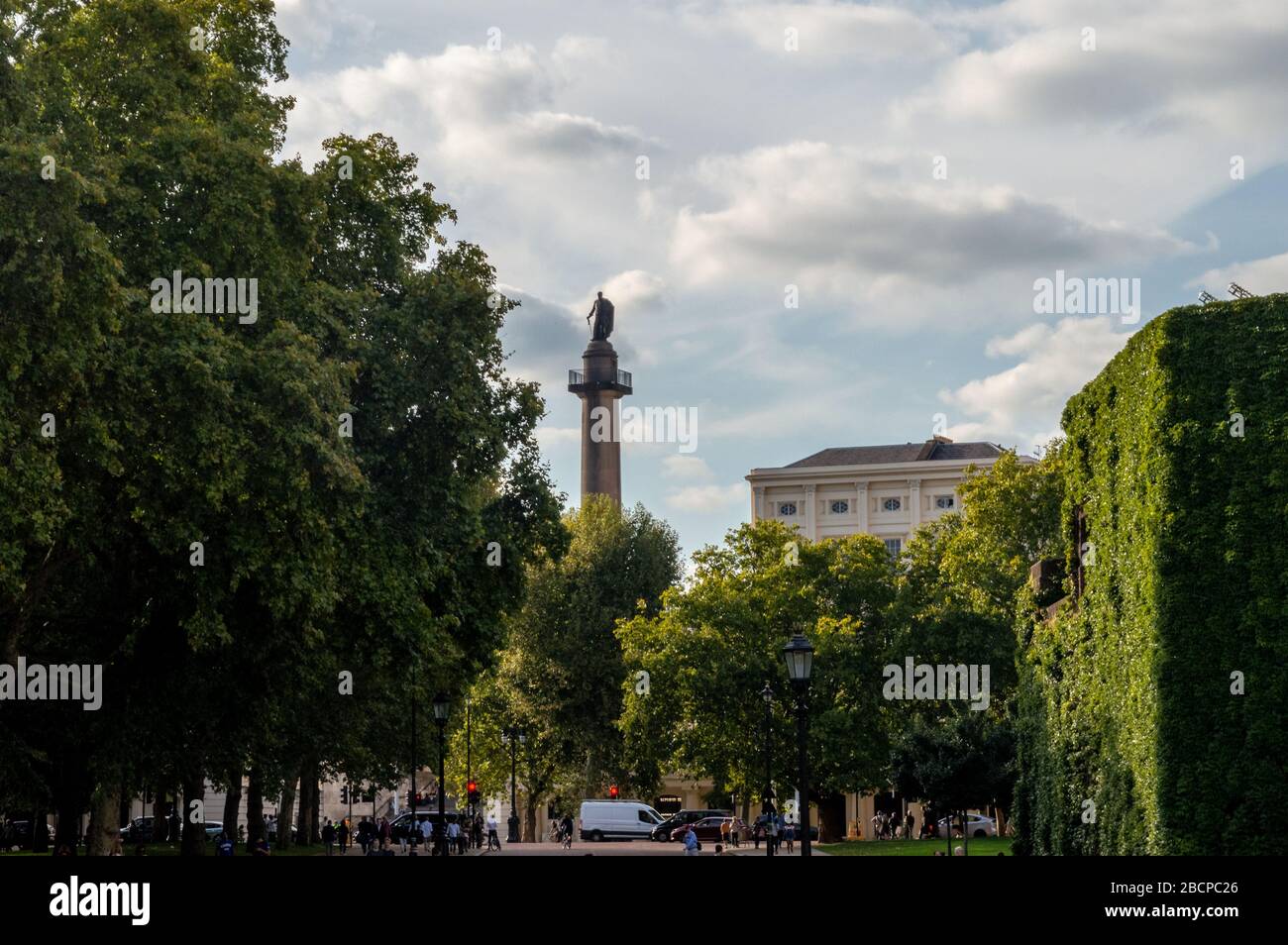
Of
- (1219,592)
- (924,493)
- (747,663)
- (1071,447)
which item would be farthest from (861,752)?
(924,493)

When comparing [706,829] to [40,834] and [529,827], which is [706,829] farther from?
[40,834]

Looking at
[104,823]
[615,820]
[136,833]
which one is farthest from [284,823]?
[104,823]

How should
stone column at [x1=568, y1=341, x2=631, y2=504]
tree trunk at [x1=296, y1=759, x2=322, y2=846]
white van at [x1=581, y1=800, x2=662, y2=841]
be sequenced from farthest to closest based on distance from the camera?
stone column at [x1=568, y1=341, x2=631, y2=504] < white van at [x1=581, y1=800, x2=662, y2=841] < tree trunk at [x1=296, y1=759, x2=322, y2=846]

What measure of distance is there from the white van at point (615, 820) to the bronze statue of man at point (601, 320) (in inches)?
1562

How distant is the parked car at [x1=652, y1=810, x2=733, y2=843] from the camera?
74.6 m

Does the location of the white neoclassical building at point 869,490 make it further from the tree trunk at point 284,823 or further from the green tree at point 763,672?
the tree trunk at point 284,823

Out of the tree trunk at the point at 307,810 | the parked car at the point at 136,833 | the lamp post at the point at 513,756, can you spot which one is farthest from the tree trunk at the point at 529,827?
the tree trunk at the point at 307,810

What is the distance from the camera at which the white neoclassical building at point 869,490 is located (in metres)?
128

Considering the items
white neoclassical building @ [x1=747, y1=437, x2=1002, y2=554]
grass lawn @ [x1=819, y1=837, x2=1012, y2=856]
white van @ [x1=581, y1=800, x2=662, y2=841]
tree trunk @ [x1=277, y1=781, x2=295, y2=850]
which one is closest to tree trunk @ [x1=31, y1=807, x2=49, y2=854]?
tree trunk @ [x1=277, y1=781, x2=295, y2=850]

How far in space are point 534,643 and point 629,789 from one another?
890cm

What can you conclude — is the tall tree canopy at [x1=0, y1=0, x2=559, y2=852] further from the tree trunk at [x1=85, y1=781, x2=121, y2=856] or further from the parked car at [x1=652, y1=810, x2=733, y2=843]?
the parked car at [x1=652, y1=810, x2=733, y2=843]

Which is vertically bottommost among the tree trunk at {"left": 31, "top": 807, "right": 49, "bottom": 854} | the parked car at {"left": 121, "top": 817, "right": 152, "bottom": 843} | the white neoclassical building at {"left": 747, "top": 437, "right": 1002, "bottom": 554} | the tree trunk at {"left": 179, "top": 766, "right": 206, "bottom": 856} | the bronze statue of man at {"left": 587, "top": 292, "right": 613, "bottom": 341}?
the parked car at {"left": 121, "top": 817, "right": 152, "bottom": 843}

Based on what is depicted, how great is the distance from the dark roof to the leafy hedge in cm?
9962

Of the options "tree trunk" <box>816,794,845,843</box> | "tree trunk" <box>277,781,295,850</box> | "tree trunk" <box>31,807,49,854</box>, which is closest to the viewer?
"tree trunk" <box>31,807,49,854</box>
